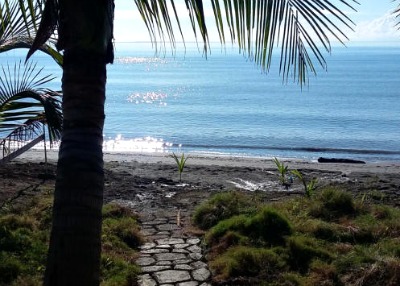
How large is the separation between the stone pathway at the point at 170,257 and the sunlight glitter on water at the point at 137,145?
19.2 metres

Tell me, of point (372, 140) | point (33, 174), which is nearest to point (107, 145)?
point (372, 140)

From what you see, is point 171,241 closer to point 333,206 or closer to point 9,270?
point 9,270

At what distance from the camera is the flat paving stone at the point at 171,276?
5.87 metres

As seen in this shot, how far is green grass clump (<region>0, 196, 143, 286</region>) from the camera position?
18.9ft

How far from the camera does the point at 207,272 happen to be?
6.18 m

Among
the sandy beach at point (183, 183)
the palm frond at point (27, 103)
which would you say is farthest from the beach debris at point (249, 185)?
the palm frond at point (27, 103)

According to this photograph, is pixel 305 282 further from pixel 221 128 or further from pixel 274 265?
pixel 221 128

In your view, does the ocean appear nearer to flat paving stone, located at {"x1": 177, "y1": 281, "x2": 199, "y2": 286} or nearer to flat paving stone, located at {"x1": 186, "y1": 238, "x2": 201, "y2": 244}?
flat paving stone, located at {"x1": 186, "y1": 238, "x2": 201, "y2": 244}

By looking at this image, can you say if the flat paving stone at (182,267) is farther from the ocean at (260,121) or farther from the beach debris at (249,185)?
the ocean at (260,121)

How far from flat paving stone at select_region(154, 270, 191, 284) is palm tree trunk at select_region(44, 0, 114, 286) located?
103 inches

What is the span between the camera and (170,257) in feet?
21.8

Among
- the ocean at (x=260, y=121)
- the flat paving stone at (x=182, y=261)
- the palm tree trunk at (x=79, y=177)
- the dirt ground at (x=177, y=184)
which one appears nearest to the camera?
the palm tree trunk at (x=79, y=177)

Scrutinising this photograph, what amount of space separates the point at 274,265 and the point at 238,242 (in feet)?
2.70

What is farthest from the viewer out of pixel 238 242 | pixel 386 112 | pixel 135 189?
pixel 386 112
